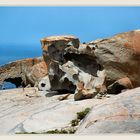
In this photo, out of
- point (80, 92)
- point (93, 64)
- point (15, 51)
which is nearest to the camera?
point (15, 51)

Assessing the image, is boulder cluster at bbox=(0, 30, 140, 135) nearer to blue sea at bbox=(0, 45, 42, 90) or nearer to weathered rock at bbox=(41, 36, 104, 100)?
weathered rock at bbox=(41, 36, 104, 100)

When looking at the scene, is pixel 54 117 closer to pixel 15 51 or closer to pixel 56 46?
pixel 15 51

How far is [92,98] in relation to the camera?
14.7 m

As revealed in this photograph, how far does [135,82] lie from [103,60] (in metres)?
1.20

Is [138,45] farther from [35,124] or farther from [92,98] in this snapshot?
[35,124]

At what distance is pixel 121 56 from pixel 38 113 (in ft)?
10.1

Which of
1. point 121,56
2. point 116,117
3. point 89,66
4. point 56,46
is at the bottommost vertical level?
point 116,117

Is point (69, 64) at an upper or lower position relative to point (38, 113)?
upper

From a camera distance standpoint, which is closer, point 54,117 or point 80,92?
point 54,117

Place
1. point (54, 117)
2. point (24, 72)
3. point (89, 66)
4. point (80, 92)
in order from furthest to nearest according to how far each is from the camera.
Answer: point (24, 72) → point (89, 66) → point (80, 92) → point (54, 117)

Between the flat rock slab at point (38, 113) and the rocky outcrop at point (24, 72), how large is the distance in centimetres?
386

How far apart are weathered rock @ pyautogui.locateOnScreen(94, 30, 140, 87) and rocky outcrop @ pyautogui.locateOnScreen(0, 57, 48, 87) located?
17.0 ft

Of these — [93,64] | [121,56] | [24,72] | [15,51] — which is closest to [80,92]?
[121,56]

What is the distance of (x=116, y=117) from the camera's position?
11.2 meters
